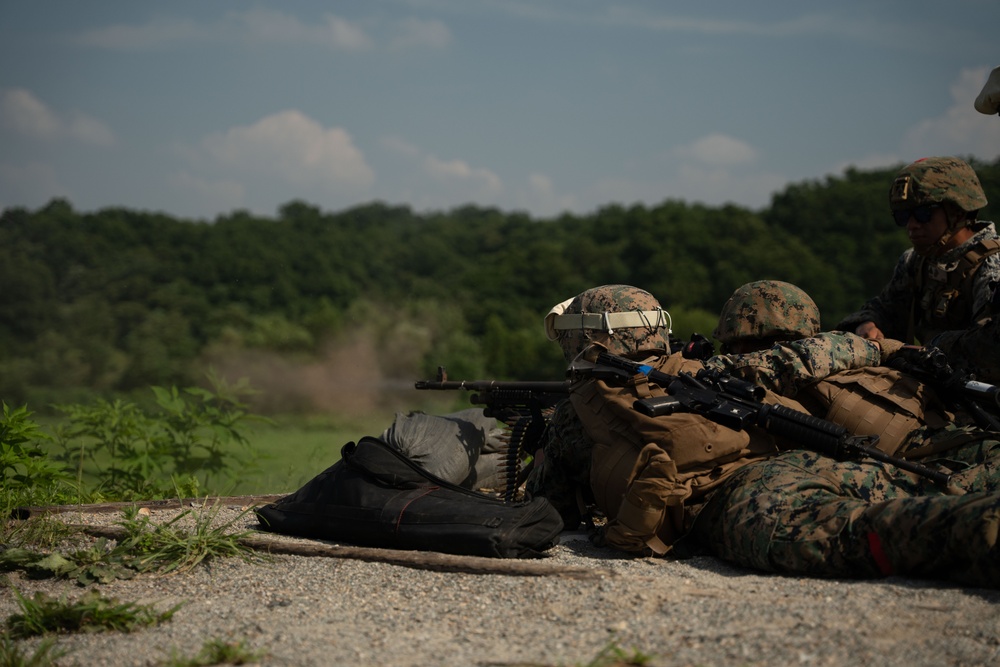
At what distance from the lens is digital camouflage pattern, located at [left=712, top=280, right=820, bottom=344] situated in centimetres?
506

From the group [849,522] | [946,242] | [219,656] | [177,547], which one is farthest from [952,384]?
[177,547]

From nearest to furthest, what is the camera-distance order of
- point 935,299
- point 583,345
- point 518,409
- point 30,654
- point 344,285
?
1. point 30,654
2. point 583,345
3. point 935,299
4. point 518,409
5. point 344,285

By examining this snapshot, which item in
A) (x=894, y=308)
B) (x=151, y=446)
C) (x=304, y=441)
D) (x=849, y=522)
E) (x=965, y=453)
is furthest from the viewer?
(x=304, y=441)

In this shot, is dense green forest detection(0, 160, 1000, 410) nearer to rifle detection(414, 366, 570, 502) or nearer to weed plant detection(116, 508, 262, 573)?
rifle detection(414, 366, 570, 502)

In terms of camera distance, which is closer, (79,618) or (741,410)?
(79,618)

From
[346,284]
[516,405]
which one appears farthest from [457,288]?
[516,405]

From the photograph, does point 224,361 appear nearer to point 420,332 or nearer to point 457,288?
point 420,332

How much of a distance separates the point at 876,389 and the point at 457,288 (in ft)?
56.3

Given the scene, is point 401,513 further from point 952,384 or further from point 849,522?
point 952,384

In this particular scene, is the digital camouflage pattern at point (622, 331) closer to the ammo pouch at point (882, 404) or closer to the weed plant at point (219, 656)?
the ammo pouch at point (882, 404)

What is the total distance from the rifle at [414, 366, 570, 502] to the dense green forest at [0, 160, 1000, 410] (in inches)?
114

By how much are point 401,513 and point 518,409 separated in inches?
90.2

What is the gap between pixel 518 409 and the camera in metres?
6.71

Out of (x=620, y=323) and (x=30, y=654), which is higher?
A: (x=620, y=323)
